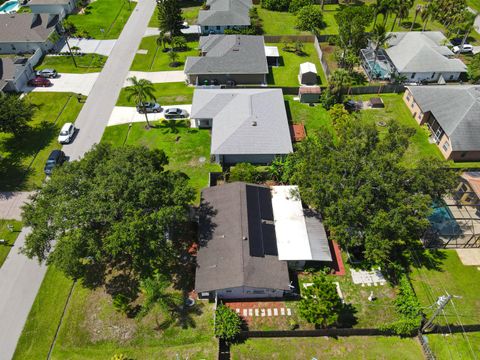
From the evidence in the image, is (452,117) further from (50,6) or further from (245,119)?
(50,6)

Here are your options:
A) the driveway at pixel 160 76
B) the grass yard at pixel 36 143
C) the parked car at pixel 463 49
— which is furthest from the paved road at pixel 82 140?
the parked car at pixel 463 49

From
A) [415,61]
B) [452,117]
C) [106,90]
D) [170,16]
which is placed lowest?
[106,90]

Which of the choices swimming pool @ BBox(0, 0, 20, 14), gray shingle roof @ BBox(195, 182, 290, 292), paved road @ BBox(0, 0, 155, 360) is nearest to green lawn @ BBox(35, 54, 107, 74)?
paved road @ BBox(0, 0, 155, 360)

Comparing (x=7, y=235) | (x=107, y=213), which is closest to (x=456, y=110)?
(x=107, y=213)

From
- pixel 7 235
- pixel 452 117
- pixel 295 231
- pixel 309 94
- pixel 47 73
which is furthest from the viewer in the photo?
pixel 47 73

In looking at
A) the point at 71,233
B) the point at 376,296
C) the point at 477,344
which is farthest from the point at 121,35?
the point at 477,344

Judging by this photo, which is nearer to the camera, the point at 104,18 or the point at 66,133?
the point at 66,133

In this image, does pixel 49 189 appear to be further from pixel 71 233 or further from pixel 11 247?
pixel 11 247

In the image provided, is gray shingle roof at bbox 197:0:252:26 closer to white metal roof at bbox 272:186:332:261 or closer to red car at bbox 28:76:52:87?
red car at bbox 28:76:52:87
